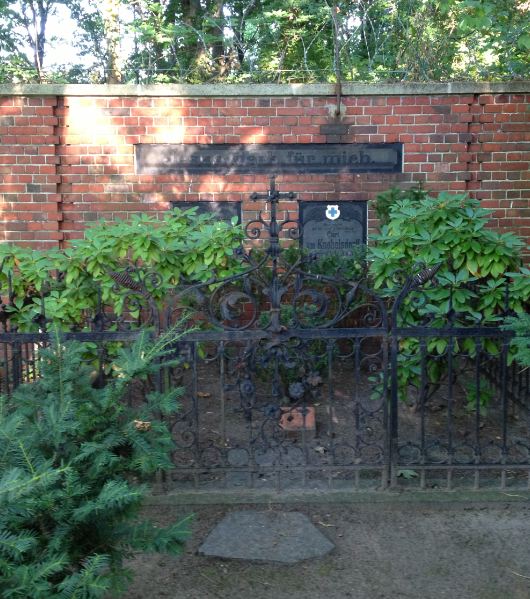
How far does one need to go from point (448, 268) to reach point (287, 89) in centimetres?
305

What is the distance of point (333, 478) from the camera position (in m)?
4.61

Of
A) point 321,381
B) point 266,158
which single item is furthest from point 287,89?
point 321,381

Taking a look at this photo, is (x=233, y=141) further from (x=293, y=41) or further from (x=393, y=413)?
(x=293, y=41)

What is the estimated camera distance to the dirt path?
3.37m

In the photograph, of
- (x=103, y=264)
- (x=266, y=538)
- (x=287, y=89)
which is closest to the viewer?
(x=266, y=538)

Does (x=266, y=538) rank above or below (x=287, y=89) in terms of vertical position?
below

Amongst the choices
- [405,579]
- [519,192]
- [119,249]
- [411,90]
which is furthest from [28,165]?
[405,579]

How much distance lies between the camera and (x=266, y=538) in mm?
3869

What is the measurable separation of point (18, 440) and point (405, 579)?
2000mm

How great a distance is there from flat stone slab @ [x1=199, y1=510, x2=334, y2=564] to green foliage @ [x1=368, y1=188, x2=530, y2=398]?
1322 mm

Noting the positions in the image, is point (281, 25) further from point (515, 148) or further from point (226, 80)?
point (515, 148)

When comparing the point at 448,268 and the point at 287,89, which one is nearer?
the point at 448,268

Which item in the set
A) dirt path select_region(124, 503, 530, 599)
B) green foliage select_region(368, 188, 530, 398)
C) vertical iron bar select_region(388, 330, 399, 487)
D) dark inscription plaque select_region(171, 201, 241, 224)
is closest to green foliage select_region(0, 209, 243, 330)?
green foliage select_region(368, 188, 530, 398)

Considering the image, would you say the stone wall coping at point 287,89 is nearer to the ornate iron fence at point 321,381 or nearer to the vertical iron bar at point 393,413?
the ornate iron fence at point 321,381
